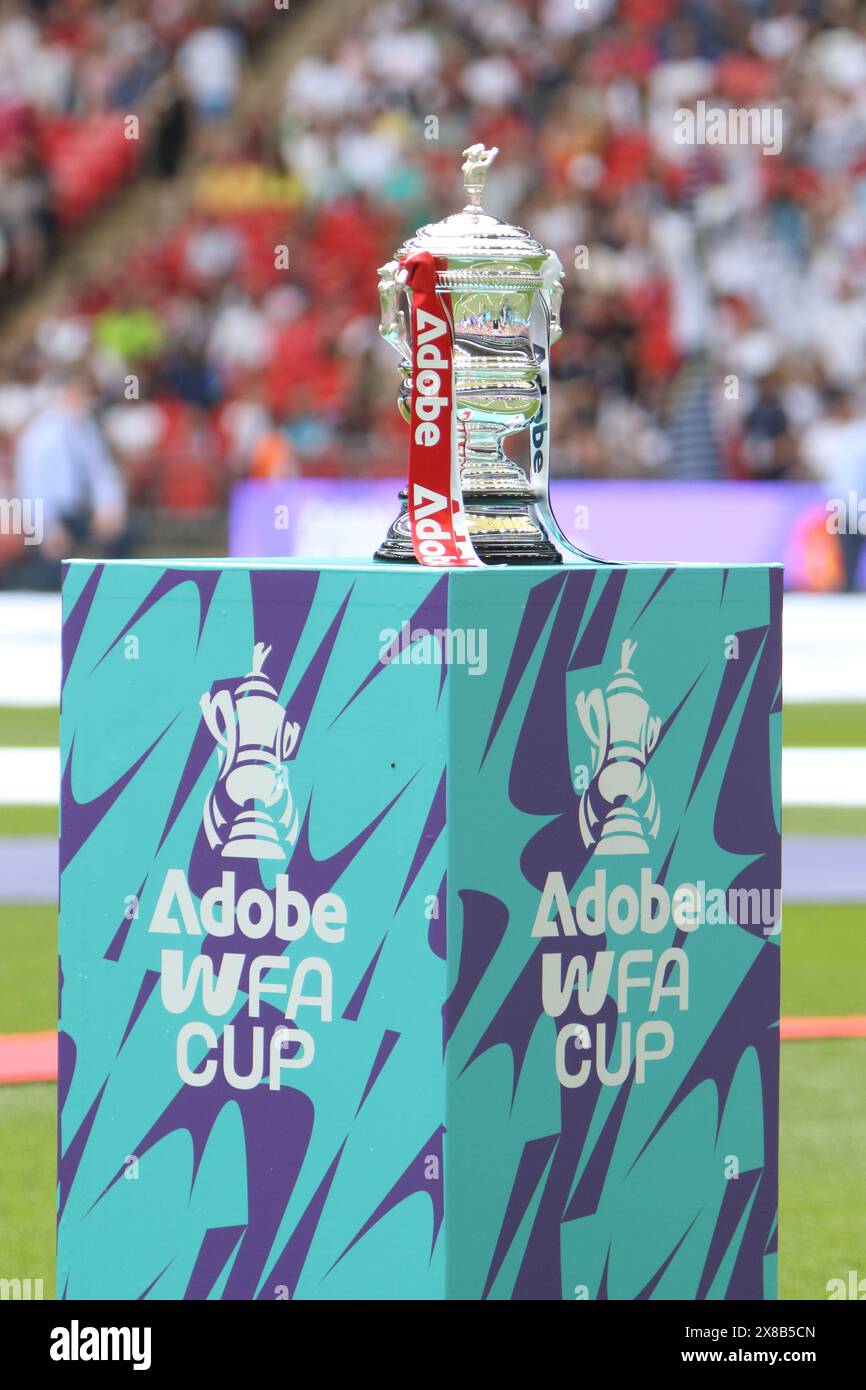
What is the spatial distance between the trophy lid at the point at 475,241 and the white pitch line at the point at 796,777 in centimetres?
775

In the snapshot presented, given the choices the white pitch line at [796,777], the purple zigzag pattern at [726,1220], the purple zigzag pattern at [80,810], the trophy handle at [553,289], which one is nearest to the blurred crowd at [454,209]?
the white pitch line at [796,777]

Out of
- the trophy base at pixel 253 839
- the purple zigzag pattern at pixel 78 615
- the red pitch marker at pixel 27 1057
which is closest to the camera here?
the trophy base at pixel 253 839

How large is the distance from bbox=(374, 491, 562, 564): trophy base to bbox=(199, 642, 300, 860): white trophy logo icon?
339 mm

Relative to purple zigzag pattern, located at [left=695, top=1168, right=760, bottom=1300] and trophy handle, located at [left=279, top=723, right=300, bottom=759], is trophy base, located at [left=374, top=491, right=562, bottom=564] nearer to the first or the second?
trophy handle, located at [left=279, top=723, right=300, bottom=759]

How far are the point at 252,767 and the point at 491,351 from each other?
2.47ft

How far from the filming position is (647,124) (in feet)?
67.2

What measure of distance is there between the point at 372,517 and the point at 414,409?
536 inches

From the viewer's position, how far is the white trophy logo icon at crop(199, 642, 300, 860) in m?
3.03

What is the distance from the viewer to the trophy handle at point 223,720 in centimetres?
306

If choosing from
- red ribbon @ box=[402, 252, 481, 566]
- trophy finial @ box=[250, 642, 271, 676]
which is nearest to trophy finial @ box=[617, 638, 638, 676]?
red ribbon @ box=[402, 252, 481, 566]

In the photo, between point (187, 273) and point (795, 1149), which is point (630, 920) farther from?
point (187, 273)

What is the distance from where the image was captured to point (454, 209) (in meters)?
20.2

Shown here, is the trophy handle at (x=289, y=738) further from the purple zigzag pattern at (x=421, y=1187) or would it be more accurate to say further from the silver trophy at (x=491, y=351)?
the purple zigzag pattern at (x=421, y=1187)

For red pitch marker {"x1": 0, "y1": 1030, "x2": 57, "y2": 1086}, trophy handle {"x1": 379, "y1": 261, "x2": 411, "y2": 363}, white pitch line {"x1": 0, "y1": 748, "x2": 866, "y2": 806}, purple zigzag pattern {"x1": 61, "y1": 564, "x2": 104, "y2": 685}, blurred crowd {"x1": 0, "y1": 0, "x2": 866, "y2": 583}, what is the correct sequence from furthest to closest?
blurred crowd {"x1": 0, "y1": 0, "x2": 866, "y2": 583} → white pitch line {"x1": 0, "y1": 748, "x2": 866, "y2": 806} → red pitch marker {"x1": 0, "y1": 1030, "x2": 57, "y2": 1086} → trophy handle {"x1": 379, "y1": 261, "x2": 411, "y2": 363} → purple zigzag pattern {"x1": 61, "y1": 564, "x2": 104, "y2": 685}
